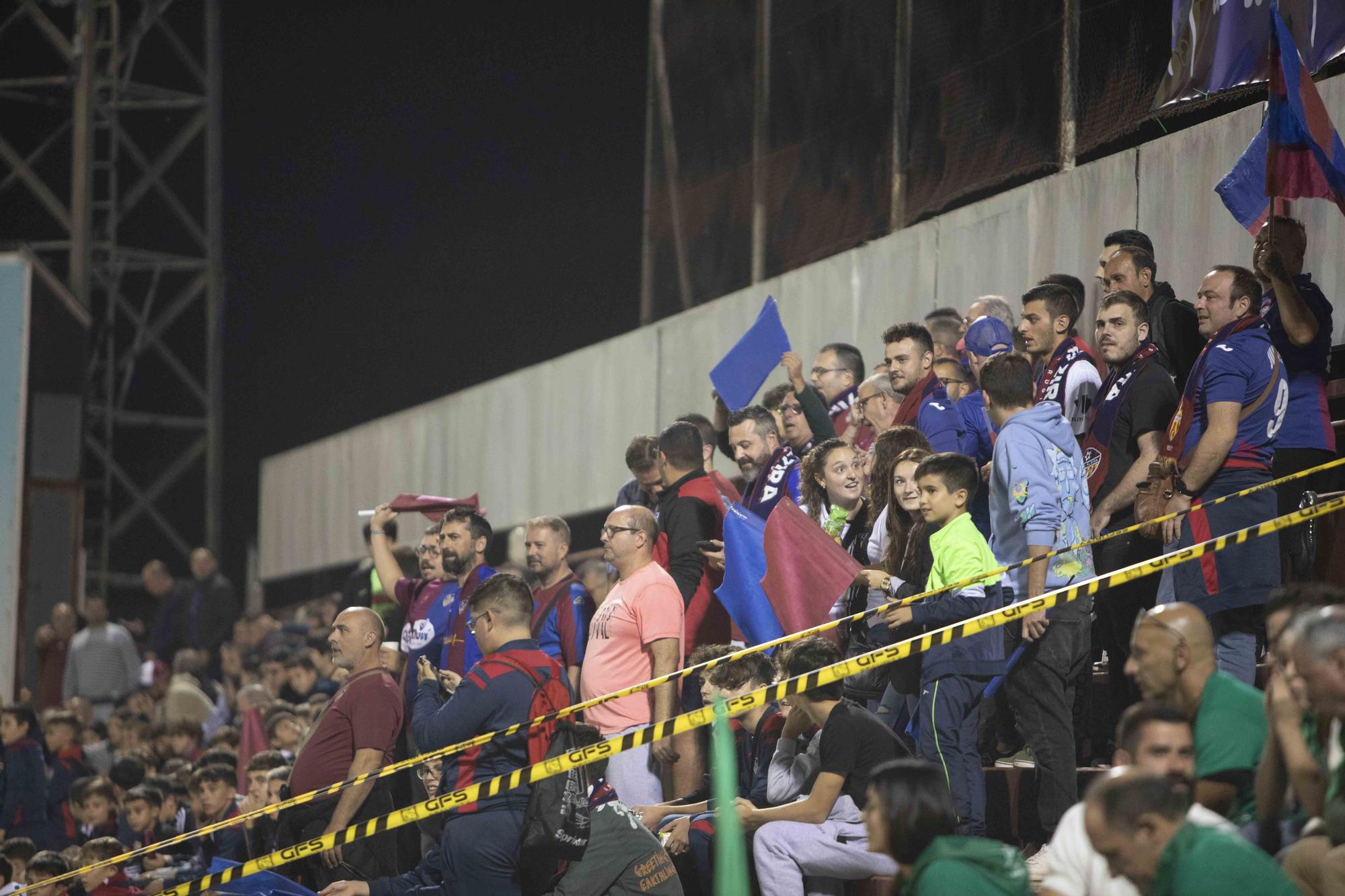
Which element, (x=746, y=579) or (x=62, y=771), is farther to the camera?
(x=62, y=771)

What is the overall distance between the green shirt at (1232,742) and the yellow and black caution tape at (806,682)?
1.24m

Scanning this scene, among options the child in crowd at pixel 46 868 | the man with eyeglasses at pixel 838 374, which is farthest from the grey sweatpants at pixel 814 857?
the child in crowd at pixel 46 868

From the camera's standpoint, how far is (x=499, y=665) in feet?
21.5

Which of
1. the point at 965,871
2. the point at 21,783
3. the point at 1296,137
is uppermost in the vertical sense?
the point at 1296,137

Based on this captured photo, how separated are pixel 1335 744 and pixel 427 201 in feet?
55.2

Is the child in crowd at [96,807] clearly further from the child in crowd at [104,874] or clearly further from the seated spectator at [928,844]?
Result: the seated spectator at [928,844]

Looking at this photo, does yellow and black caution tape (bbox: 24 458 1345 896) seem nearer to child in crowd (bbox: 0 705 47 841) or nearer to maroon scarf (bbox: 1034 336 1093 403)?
maroon scarf (bbox: 1034 336 1093 403)

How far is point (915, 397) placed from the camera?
7703 mm

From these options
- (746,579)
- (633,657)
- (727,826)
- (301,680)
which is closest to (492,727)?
(633,657)

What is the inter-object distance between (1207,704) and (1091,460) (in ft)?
8.36

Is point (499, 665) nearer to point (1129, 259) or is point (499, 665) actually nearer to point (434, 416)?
point (1129, 259)

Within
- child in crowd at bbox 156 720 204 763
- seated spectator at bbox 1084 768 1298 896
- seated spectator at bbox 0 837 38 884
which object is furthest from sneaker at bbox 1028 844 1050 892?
child in crowd at bbox 156 720 204 763

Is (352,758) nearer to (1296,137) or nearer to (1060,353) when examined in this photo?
(1060,353)

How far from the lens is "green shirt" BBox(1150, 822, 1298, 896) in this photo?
3.71m
